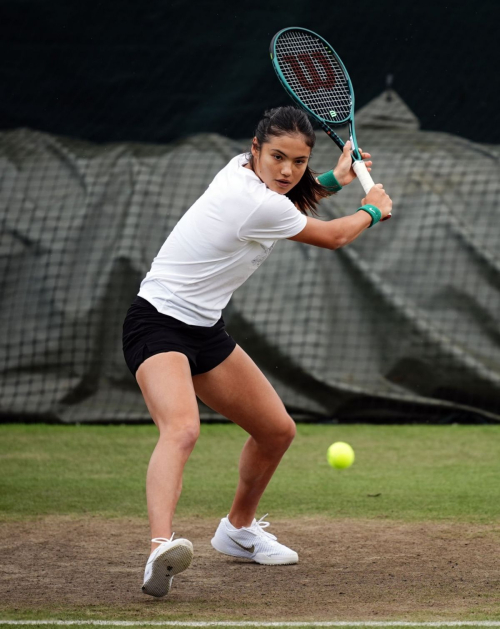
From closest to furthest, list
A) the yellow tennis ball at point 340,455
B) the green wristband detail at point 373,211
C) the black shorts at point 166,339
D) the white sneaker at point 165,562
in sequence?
the white sneaker at point 165,562, the black shorts at point 166,339, the green wristband detail at point 373,211, the yellow tennis ball at point 340,455

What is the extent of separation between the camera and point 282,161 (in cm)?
336

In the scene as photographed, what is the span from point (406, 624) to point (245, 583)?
814 mm

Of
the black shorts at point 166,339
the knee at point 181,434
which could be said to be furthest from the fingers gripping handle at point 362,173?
the knee at point 181,434

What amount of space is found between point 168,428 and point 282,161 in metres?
1.03

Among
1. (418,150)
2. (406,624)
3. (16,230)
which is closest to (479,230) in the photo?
(418,150)

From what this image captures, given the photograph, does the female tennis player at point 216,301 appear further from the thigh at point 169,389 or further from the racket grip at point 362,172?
the racket grip at point 362,172

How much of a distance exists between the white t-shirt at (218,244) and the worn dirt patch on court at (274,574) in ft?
3.28

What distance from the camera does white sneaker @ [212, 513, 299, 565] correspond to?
12.4 ft

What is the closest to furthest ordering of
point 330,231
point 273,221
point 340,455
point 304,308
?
1. point 273,221
2. point 330,231
3. point 340,455
4. point 304,308

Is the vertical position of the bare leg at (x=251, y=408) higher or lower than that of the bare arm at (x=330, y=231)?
lower

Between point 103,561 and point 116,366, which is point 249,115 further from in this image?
point 103,561

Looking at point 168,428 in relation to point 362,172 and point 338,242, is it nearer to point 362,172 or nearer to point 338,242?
point 338,242

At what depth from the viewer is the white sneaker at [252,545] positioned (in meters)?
3.79

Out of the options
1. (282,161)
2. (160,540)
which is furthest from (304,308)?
(160,540)
